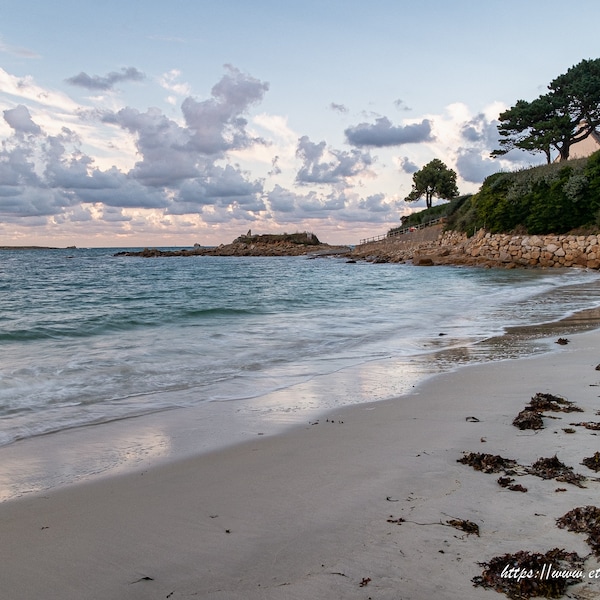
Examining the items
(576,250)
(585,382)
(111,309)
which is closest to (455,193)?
(576,250)

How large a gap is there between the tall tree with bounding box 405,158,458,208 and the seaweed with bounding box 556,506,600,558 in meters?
69.3

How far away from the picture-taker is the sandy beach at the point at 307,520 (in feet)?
8.39

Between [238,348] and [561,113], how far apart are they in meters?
44.6

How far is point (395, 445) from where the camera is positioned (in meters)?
4.47

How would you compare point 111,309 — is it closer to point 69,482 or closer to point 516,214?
point 69,482

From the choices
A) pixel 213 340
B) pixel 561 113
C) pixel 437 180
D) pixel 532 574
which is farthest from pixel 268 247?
pixel 532 574

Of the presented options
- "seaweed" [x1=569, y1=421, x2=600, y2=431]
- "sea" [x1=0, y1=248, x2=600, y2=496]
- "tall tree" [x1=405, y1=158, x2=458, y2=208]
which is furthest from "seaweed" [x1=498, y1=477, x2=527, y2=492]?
"tall tree" [x1=405, y1=158, x2=458, y2=208]

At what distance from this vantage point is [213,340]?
38.4 ft

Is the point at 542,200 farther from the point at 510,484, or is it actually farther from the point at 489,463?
the point at 510,484

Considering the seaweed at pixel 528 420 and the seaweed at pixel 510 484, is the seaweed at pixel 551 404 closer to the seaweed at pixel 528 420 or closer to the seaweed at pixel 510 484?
the seaweed at pixel 528 420

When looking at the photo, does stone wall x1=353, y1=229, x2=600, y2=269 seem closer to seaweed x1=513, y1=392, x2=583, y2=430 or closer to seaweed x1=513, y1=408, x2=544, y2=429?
seaweed x1=513, y1=392, x2=583, y2=430

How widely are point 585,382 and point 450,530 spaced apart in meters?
4.44

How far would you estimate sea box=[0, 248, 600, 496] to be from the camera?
6.56 m

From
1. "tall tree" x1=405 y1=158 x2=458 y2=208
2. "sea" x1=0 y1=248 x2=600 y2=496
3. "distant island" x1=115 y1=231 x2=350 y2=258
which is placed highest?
"tall tree" x1=405 y1=158 x2=458 y2=208
